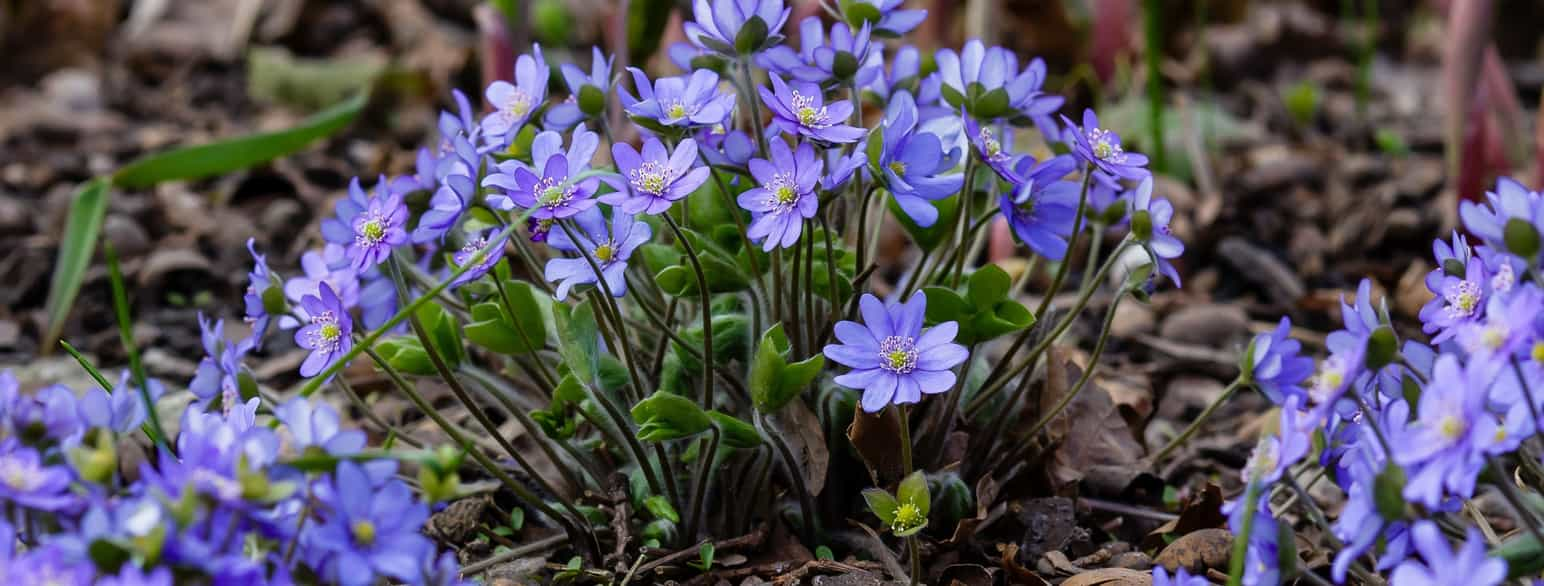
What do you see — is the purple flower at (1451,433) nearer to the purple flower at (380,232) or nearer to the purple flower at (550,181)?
the purple flower at (550,181)

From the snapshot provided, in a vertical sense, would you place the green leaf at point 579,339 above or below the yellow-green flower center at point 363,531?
below

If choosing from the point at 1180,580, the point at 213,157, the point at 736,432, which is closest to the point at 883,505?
the point at 736,432

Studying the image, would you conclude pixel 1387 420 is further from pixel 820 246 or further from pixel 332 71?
pixel 332 71

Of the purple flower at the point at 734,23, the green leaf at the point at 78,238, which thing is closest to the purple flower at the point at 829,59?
the purple flower at the point at 734,23

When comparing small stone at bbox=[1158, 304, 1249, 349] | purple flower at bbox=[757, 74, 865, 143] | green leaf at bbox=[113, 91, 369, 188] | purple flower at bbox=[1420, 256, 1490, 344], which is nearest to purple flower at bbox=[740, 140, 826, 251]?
purple flower at bbox=[757, 74, 865, 143]

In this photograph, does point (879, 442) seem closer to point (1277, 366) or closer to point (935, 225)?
point (935, 225)

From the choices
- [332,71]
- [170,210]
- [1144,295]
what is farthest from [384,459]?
[332,71]

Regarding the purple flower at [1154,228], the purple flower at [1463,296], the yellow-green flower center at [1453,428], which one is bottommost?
the purple flower at [1154,228]

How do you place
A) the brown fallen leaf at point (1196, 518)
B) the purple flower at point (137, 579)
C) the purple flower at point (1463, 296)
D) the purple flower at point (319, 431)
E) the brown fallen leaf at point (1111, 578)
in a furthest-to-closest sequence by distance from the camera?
the brown fallen leaf at point (1196, 518), the brown fallen leaf at point (1111, 578), the purple flower at point (1463, 296), the purple flower at point (319, 431), the purple flower at point (137, 579)
